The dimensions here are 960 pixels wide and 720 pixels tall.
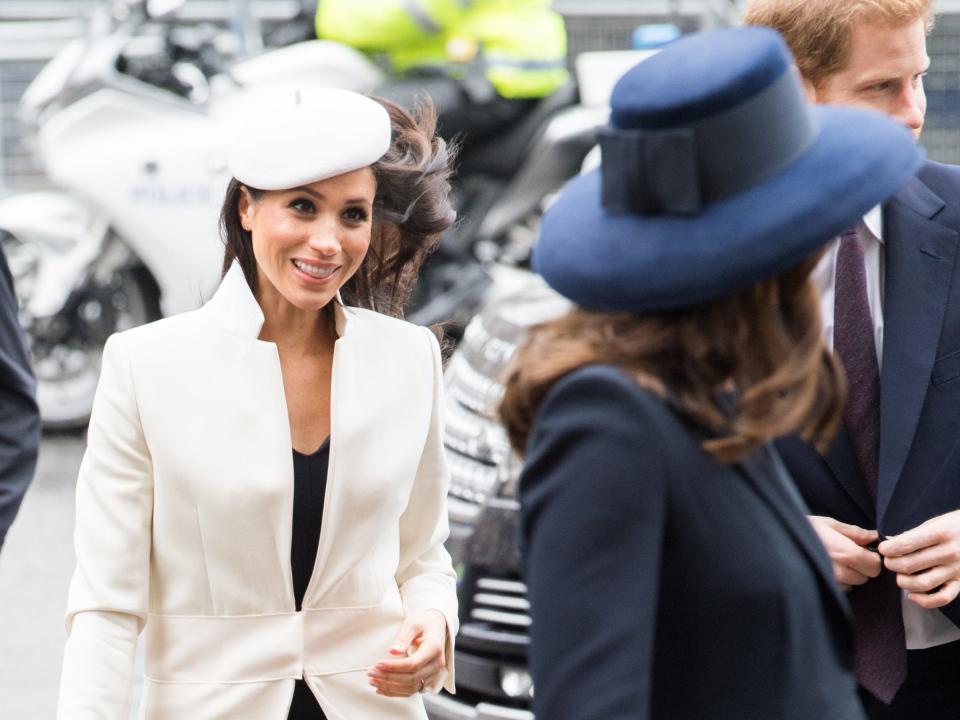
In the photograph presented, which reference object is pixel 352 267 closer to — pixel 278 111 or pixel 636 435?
pixel 278 111

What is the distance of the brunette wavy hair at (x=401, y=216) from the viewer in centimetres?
325

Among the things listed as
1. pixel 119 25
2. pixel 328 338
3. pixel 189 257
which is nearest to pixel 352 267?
pixel 328 338

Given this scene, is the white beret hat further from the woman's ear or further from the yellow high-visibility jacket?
the yellow high-visibility jacket

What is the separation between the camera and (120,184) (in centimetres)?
986

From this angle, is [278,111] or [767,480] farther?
[278,111]

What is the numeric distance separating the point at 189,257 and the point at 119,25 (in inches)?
58.5

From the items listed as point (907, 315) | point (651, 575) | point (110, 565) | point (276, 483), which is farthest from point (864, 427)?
point (110, 565)

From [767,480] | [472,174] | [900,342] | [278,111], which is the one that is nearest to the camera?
[767,480]

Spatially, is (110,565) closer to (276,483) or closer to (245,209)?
(276,483)

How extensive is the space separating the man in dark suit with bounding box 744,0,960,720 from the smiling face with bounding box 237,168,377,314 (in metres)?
0.76

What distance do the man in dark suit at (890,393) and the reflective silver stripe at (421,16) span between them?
7.41 metres

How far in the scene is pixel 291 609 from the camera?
2.91m

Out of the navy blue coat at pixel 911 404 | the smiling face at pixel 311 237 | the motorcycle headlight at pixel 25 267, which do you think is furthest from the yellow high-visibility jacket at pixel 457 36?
the navy blue coat at pixel 911 404

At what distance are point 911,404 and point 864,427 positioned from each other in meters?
0.09
